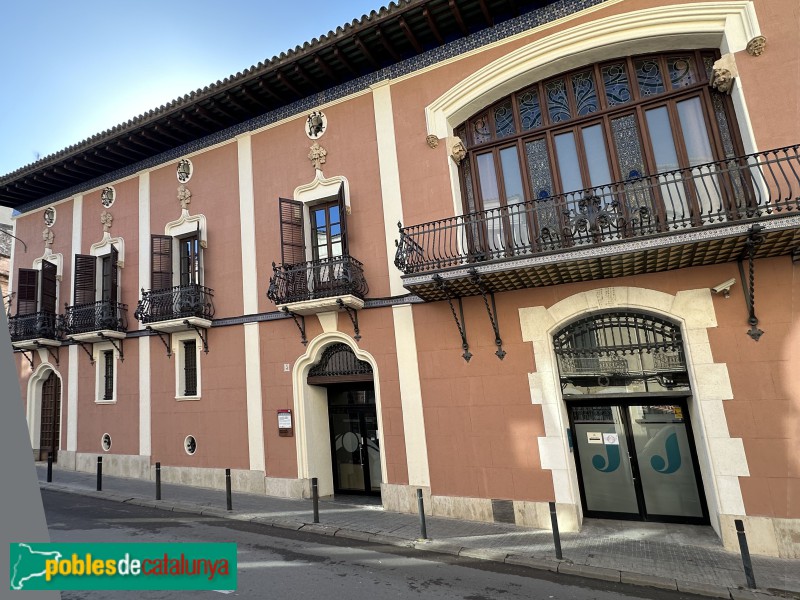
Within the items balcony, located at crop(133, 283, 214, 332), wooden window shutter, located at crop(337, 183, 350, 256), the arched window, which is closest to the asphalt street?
the arched window

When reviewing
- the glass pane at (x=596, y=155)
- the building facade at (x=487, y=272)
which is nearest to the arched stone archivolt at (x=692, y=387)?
the building facade at (x=487, y=272)

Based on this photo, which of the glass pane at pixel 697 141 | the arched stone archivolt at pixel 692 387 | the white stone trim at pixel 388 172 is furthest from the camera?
the white stone trim at pixel 388 172

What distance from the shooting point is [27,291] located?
51.3ft

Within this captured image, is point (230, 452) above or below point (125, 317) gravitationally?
below

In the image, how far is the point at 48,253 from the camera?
15.8 meters

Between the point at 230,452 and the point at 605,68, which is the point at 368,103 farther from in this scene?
the point at 230,452

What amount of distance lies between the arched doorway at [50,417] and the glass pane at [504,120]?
1694cm

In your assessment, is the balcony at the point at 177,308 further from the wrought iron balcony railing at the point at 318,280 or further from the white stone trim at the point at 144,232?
the wrought iron balcony railing at the point at 318,280

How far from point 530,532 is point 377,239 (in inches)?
266

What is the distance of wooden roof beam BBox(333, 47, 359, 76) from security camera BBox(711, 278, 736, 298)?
9.14 metres

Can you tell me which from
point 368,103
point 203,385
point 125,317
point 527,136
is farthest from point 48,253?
point 527,136

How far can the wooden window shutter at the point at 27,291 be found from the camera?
15.6 m

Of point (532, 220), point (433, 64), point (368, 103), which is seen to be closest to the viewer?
point (532, 220)

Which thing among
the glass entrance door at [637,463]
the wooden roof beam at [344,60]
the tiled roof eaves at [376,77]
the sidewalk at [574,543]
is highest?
the wooden roof beam at [344,60]
